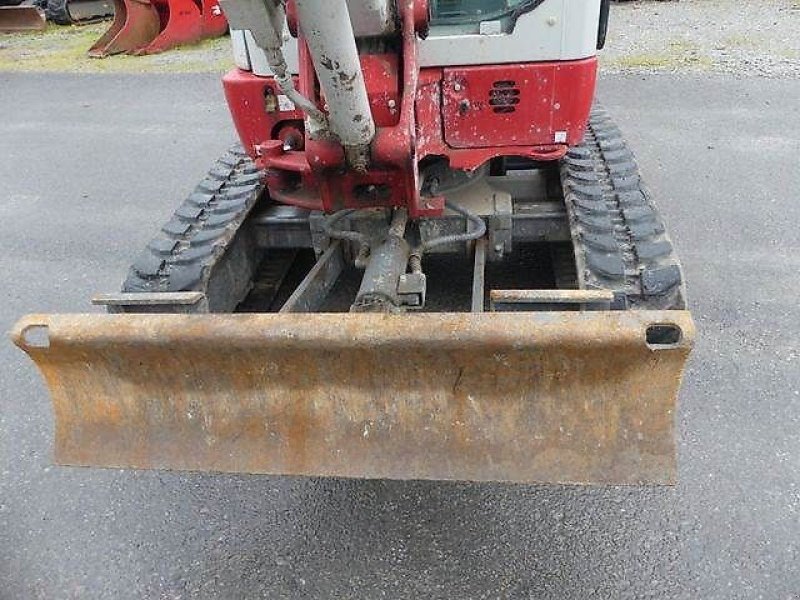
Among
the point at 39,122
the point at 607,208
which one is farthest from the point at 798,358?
the point at 39,122

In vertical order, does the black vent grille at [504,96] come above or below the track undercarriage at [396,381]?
above

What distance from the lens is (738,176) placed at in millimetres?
5641

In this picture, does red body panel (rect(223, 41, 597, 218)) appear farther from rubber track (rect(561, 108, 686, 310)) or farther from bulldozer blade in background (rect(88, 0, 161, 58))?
bulldozer blade in background (rect(88, 0, 161, 58))

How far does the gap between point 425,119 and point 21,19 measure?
13.6 metres

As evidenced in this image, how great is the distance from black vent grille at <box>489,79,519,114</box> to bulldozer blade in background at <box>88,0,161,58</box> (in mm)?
9481

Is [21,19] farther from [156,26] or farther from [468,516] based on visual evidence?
[468,516]

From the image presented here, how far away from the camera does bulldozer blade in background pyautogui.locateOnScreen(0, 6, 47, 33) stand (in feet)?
46.0

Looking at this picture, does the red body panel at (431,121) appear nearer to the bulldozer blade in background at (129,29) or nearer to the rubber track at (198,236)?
the rubber track at (198,236)

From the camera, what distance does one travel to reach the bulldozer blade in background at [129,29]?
11211 millimetres

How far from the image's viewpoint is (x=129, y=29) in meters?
11.2

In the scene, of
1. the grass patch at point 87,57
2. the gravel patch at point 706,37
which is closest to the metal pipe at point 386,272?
the gravel patch at point 706,37

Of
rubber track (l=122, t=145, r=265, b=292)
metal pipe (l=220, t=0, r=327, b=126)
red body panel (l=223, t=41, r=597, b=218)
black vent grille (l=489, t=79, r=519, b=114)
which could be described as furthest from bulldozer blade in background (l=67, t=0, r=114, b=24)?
metal pipe (l=220, t=0, r=327, b=126)

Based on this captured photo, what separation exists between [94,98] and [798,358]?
825 centimetres

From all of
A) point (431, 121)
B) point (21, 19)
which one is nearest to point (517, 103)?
point (431, 121)
